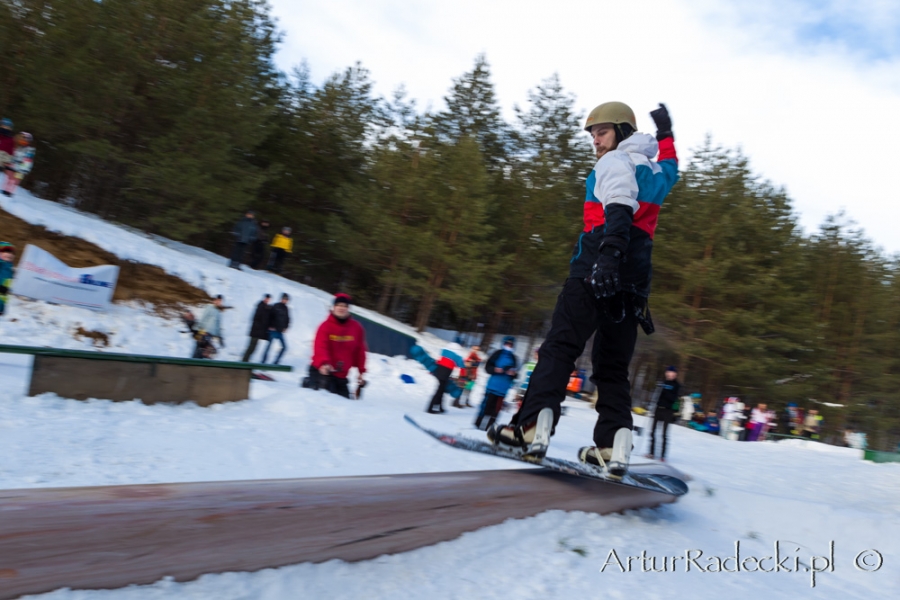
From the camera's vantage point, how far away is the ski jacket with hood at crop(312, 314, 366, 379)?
7.73 m

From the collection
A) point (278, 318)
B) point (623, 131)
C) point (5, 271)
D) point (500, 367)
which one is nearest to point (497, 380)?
point (500, 367)

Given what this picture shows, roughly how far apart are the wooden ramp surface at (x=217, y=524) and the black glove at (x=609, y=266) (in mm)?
1131

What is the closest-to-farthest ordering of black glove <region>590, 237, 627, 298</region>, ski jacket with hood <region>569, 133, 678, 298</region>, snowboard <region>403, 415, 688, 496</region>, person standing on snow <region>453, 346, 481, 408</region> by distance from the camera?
black glove <region>590, 237, 627, 298</region> < ski jacket with hood <region>569, 133, 678, 298</region> < snowboard <region>403, 415, 688, 496</region> < person standing on snow <region>453, 346, 481, 408</region>

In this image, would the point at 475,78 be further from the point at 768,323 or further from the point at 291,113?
the point at 768,323

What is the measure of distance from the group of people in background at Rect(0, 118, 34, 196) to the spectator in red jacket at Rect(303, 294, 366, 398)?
11.3m

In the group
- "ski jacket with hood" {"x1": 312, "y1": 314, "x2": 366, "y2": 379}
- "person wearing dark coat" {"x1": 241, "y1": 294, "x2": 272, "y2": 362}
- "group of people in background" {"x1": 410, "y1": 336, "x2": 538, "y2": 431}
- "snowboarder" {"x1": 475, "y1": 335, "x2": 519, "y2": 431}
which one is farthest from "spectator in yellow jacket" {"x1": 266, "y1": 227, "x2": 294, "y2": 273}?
"ski jacket with hood" {"x1": 312, "y1": 314, "x2": 366, "y2": 379}

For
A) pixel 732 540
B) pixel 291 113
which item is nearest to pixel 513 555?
pixel 732 540

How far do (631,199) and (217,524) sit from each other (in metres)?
2.19

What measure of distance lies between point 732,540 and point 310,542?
293 centimetres

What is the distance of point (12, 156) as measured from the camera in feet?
48.5

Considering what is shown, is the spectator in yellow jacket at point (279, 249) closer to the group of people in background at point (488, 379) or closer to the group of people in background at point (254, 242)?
the group of people in background at point (254, 242)

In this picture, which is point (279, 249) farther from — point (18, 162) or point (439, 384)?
point (439, 384)

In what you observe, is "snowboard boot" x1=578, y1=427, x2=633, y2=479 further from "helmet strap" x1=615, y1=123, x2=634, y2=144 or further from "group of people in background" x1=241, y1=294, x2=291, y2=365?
"group of people in background" x1=241, y1=294, x2=291, y2=365

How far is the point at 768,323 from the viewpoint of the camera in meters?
24.7
